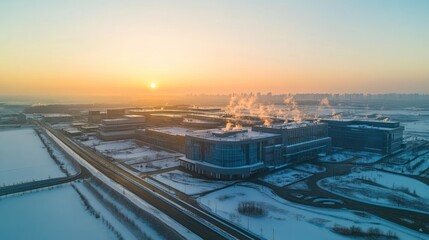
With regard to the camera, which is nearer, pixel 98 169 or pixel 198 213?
pixel 198 213

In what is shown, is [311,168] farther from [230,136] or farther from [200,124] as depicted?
[200,124]

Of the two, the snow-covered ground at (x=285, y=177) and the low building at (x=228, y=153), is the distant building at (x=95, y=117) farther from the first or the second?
the snow-covered ground at (x=285, y=177)

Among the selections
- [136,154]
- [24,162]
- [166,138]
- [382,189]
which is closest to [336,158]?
[382,189]

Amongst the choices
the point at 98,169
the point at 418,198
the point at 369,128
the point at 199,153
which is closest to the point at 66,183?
the point at 98,169

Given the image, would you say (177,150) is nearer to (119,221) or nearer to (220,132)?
(220,132)

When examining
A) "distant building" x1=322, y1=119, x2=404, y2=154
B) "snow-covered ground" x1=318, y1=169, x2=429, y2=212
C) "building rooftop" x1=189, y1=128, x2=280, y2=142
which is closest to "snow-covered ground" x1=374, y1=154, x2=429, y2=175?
"snow-covered ground" x1=318, y1=169, x2=429, y2=212
